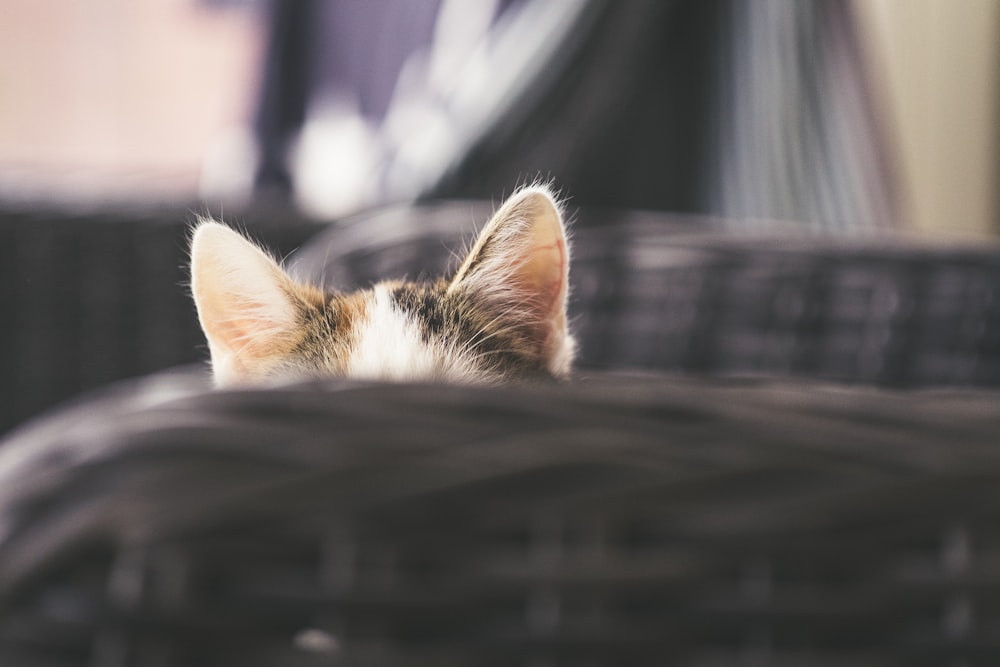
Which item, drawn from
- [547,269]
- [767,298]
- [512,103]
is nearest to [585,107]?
[512,103]

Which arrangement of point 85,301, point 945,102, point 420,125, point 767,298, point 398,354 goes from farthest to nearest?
point 945,102 → point 420,125 → point 85,301 → point 767,298 → point 398,354

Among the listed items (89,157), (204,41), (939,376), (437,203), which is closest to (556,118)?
(437,203)

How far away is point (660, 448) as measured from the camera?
20cm

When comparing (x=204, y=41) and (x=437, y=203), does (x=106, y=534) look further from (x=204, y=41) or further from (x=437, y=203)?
(x=204, y=41)

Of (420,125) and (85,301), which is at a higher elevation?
(420,125)

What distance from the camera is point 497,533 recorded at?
0.64 feet

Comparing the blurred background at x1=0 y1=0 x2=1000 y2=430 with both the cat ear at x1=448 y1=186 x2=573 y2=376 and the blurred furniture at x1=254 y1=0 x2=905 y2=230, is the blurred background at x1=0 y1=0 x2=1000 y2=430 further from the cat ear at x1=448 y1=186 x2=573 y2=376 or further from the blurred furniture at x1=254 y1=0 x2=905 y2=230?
the cat ear at x1=448 y1=186 x2=573 y2=376

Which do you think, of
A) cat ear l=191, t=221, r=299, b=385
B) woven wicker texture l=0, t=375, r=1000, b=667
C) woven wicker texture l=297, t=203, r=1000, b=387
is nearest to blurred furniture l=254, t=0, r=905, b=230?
woven wicker texture l=297, t=203, r=1000, b=387

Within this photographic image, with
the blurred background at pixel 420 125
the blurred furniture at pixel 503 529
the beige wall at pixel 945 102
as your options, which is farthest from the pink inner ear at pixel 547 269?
the beige wall at pixel 945 102

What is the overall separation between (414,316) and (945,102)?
4.48 feet

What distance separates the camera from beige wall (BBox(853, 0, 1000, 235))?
1481 millimetres

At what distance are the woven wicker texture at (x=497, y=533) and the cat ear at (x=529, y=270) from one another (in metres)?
0.35

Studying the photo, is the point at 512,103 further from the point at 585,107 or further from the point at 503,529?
the point at 503,529

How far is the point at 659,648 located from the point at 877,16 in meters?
1.58
